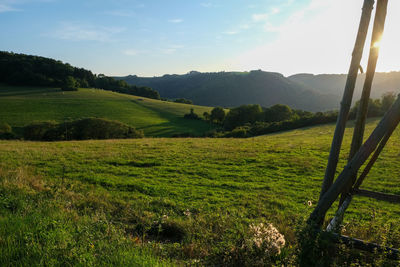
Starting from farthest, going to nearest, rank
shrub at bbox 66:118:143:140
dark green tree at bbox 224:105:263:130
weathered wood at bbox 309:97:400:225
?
dark green tree at bbox 224:105:263:130 < shrub at bbox 66:118:143:140 < weathered wood at bbox 309:97:400:225

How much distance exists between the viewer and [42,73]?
111750 millimetres

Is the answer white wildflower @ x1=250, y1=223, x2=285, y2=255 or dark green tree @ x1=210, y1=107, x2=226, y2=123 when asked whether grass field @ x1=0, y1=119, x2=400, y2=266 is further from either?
dark green tree @ x1=210, y1=107, x2=226, y2=123

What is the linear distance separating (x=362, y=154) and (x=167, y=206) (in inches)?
240

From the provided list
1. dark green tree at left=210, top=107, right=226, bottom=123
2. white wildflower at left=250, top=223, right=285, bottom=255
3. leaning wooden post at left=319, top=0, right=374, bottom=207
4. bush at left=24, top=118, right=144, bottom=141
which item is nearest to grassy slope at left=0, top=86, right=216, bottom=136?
dark green tree at left=210, top=107, right=226, bottom=123

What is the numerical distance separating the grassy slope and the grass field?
173 feet

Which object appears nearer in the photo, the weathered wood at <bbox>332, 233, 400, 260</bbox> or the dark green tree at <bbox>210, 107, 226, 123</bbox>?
the weathered wood at <bbox>332, 233, 400, 260</bbox>

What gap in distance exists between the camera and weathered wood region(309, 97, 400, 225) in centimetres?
366

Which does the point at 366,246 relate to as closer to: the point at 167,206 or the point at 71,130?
the point at 167,206

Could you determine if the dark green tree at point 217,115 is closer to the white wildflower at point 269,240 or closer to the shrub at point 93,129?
the shrub at point 93,129

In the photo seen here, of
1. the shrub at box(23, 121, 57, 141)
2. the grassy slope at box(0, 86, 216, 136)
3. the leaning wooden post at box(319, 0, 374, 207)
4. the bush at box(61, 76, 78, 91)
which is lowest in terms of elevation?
the shrub at box(23, 121, 57, 141)

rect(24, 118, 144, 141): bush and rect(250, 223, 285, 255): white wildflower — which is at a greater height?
rect(250, 223, 285, 255): white wildflower

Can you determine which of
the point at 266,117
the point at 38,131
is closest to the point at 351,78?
the point at 38,131

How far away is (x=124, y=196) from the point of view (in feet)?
29.7

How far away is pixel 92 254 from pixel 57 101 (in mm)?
91791
